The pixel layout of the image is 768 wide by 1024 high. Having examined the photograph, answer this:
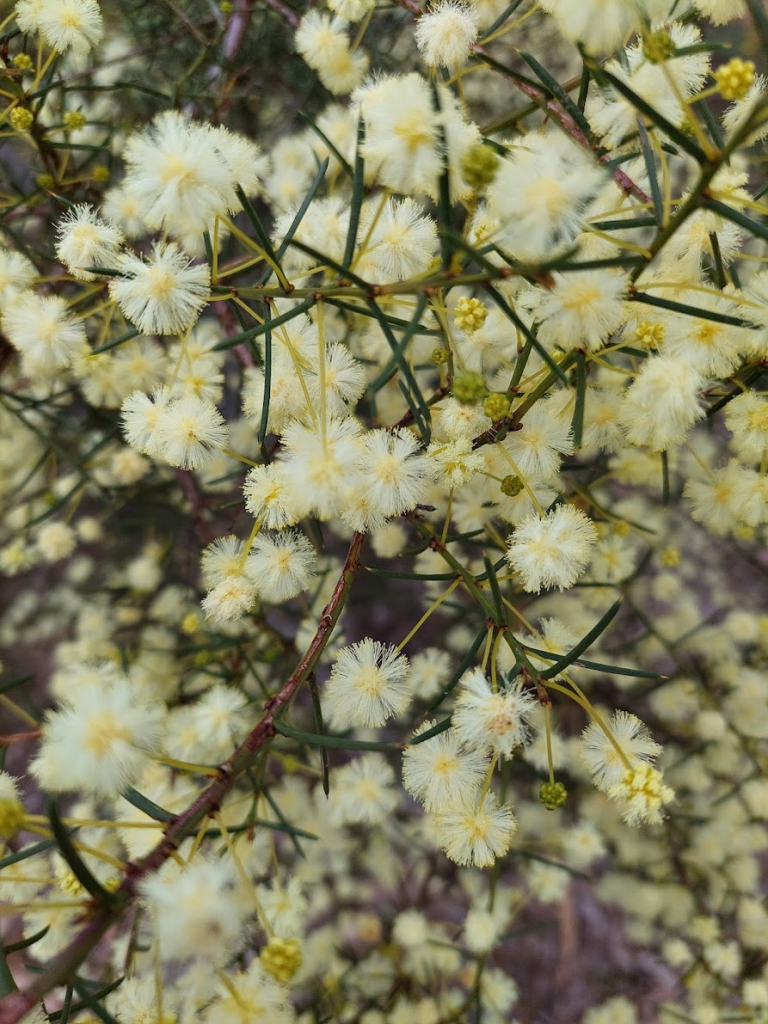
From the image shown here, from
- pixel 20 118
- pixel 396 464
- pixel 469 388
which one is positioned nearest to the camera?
pixel 469 388

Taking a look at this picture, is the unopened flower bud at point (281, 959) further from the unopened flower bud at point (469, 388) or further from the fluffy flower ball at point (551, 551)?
the unopened flower bud at point (469, 388)

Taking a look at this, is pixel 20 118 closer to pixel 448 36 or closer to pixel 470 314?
pixel 448 36

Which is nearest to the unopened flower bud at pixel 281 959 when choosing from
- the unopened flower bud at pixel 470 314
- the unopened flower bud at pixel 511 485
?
the unopened flower bud at pixel 511 485

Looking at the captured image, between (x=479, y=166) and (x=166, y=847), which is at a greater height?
(x=479, y=166)

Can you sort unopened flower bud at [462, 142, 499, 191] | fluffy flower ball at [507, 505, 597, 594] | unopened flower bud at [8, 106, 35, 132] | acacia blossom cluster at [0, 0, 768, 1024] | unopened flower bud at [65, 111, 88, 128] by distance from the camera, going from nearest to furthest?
1. unopened flower bud at [462, 142, 499, 191]
2. acacia blossom cluster at [0, 0, 768, 1024]
3. fluffy flower ball at [507, 505, 597, 594]
4. unopened flower bud at [8, 106, 35, 132]
5. unopened flower bud at [65, 111, 88, 128]

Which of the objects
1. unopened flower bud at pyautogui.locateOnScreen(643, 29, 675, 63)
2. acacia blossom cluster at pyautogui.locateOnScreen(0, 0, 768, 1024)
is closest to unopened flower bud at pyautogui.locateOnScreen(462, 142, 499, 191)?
acacia blossom cluster at pyautogui.locateOnScreen(0, 0, 768, 1024)

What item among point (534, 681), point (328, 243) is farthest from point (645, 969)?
point (328, 243)

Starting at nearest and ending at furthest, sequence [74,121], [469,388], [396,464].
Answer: [469,388] < [396,464] < [74,121]

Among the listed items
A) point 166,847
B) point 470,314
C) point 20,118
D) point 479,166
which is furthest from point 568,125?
point 166,847

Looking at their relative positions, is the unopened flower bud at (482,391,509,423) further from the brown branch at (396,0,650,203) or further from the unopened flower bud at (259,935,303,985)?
the unopened flower bud at (259,935,303,985)
